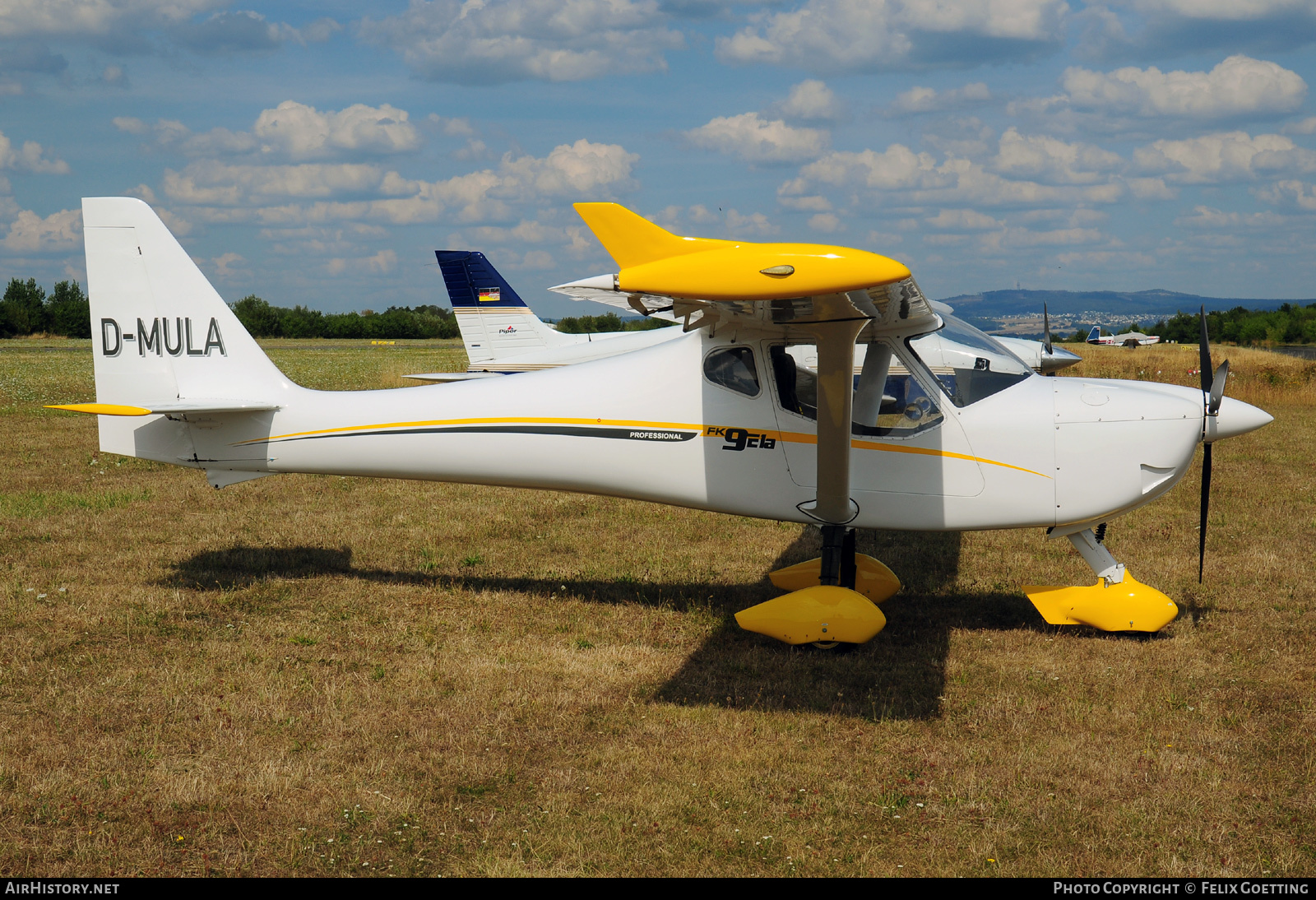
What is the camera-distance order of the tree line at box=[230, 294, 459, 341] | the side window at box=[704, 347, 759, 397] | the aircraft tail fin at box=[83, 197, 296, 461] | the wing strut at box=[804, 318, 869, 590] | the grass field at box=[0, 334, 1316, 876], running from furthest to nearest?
the tree line at box=[230, 294, 459, 341] < the aircraft tail fin at box=[83, 197, 296, 461] < the side window at box=[704, 347, 759, 397] < the wing strut at box=[804, 318, 869, 590] < the grass field at box=[0, 334, 1316, 876]

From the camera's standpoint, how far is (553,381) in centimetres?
691

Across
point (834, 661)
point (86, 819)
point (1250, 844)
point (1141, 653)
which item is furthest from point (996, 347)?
point (86, 819)

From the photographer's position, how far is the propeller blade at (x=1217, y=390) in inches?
229

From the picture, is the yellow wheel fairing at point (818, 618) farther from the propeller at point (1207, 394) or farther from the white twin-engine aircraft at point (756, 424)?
the propeller at point (1207, 394)

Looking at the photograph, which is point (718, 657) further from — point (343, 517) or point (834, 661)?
point (343, 517)

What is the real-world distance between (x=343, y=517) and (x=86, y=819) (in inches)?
262

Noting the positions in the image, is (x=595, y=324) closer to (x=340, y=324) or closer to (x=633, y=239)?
(x=340, y=324)

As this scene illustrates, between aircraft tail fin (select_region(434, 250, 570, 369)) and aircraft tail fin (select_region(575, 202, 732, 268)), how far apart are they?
16.0 meters

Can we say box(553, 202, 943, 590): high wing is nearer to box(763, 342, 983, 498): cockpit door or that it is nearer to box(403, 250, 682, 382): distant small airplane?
box(763, 342, 983, 498): cockpit door

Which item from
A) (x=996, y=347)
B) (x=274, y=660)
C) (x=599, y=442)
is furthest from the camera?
(x=996, y=347)

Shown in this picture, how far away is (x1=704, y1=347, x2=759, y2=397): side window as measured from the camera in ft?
21.0

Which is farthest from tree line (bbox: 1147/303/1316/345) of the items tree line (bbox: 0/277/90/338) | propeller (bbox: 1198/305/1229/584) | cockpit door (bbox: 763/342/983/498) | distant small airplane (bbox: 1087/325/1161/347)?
tree line (bbox: 0/277/90/338)

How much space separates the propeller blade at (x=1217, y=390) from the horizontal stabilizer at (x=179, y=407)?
267 inches
